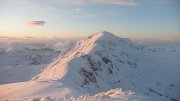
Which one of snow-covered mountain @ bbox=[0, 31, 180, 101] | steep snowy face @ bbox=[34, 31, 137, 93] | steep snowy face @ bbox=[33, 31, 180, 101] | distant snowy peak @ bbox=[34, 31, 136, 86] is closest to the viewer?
steep snowy face @ bbox=[34, 31, 137, 93]

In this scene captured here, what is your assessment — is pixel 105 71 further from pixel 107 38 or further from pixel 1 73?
pixel 1 73

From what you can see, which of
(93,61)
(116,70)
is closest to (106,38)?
(116,70)

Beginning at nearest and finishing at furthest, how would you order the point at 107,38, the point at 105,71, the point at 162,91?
the point at 105,71 < the point at 162,91 < the point at 107,38

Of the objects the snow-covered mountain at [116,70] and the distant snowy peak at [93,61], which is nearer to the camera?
the distant snowy peak at [93,61]

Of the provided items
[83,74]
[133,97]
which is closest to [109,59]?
[83,74]

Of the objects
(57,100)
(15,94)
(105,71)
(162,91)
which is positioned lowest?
(162,91)

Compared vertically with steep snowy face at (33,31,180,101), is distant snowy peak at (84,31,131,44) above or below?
above

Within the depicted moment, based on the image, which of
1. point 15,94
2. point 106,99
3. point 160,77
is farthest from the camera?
point 160,77

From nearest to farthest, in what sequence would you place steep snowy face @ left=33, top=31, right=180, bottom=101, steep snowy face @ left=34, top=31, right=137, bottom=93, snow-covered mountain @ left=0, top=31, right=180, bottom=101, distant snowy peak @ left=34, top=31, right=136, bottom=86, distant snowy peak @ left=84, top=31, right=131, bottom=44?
1. steep snowy face @ left=34, top=31, right=137, bottom=93
2. distant snowy peak @ left=34, top=31, right=136, bottom=86
3. snow-covered mountain @ left=0, top=31, right=180, bottom=101
4. steep snowy face @ left=33, top=31, right=180, bottom=101
5. distant snowy peak @ left=84, top=31, right=131, bottom=44

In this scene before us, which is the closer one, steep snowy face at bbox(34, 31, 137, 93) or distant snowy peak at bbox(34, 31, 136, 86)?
steep snowy face at bbox(34, 31, 137, 93)
